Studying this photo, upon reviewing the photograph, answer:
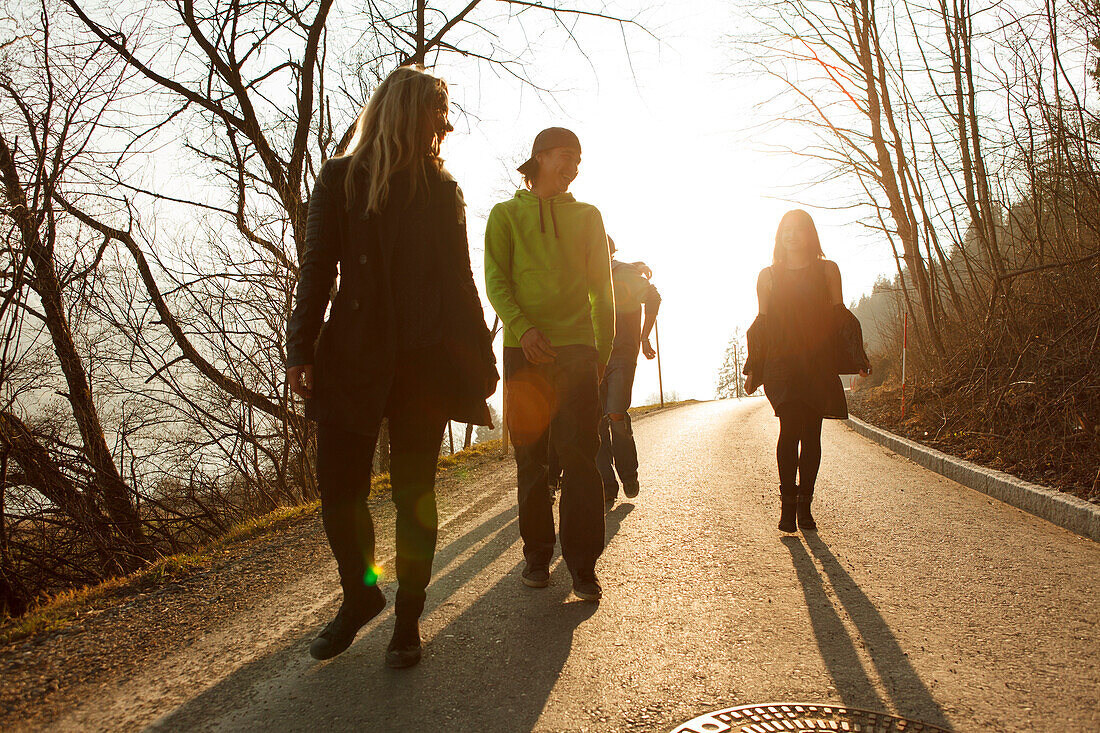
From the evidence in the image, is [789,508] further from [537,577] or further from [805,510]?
[537,577]

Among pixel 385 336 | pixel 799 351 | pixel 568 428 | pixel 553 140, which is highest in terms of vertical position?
pixel 553 140

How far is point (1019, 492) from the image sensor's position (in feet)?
17.2

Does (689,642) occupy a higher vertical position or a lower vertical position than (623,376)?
lower

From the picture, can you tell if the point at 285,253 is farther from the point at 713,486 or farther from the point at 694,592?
the point at 694,592

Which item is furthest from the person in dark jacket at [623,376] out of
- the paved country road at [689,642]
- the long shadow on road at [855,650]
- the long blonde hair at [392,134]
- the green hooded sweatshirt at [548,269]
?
the long blonde hair at [392,134]

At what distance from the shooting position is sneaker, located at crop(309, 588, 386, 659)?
246 centimetres

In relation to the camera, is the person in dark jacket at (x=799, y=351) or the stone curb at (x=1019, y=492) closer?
the stone curb at (x=1019, y=492)

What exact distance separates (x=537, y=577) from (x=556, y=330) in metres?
1.23

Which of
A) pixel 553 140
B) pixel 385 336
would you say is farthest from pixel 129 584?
pixel 553 140

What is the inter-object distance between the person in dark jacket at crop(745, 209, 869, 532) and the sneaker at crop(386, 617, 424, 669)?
277 cm

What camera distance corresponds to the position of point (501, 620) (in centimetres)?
303

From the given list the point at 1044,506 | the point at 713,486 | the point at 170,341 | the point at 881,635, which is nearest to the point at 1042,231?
the point at 1044,506

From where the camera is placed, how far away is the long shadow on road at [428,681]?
7.18ft

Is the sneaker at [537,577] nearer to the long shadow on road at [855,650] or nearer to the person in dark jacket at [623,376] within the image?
the long shadow on road at [855,650]
